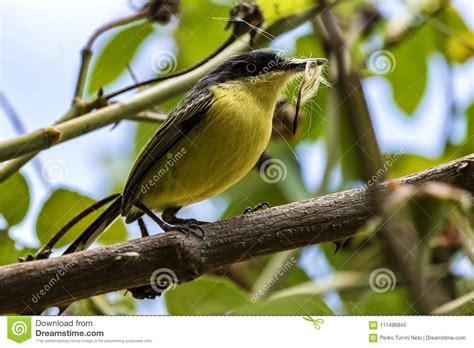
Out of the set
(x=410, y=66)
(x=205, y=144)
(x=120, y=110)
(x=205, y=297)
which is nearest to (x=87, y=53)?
(x=120, y=110)

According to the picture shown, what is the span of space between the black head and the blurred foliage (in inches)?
2.7

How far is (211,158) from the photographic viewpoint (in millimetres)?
2199

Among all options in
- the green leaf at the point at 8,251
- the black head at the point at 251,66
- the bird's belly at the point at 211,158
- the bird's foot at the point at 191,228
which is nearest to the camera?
the bird's foot at the point at 191,228

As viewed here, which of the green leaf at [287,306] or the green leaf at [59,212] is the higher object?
the green leaf at [59,212]

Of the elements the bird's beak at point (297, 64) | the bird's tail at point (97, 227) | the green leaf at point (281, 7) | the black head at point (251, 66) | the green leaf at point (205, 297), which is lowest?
the green leaf at point (205, 297)

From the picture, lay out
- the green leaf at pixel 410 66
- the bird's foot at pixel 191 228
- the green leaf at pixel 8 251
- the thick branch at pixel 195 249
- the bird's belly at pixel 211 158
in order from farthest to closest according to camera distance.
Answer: the green leaf at pixel 410 66, the bird's belly at pixel 211 158, the green leaf at pixel 8 251, the bird's foot at pixel 191 228, the thick branch at pixel 195 249

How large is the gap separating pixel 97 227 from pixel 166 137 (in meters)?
0.37

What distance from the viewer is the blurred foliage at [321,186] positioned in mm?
2059

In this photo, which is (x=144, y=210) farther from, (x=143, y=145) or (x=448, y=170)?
(x=448, y=170)

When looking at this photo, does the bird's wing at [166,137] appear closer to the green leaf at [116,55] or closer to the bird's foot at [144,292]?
the green leaf at [116,55]

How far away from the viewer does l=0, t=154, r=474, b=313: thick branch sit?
5.19 feet

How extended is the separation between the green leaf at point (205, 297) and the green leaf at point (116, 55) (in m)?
0.77

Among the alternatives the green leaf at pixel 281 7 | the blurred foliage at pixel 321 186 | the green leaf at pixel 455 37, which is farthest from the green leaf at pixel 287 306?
the green leaf at pixel 455 37
